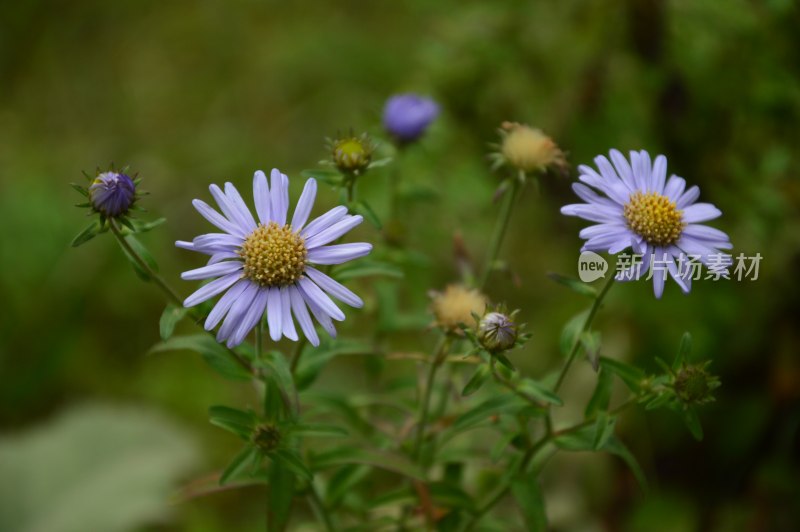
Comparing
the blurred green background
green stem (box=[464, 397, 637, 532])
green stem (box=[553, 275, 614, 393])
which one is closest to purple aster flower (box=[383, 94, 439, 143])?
the blurred green background

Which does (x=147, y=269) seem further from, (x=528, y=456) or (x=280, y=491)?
(x=528, y=456)

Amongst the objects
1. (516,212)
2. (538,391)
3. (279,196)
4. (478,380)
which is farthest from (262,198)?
(516,212)

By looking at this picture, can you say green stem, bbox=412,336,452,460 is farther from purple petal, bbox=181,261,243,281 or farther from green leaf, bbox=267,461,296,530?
purple petal, bbox=181,261,243,281

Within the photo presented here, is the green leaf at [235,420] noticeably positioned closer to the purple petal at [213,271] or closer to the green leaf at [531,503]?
the purple petal at [213,271]

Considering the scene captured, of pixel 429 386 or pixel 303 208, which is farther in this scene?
pixel 429 386

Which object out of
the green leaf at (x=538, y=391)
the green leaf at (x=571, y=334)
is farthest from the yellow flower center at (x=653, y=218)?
the green leaf at (x=538, y=391)
